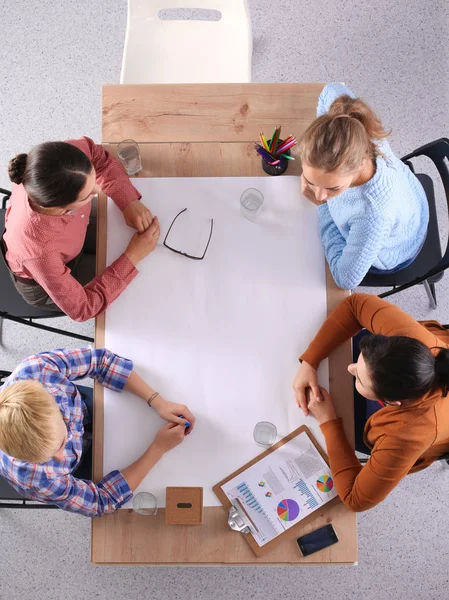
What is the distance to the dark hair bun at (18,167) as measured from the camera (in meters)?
1.28

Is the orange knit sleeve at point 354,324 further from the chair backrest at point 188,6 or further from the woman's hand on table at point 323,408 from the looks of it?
the chair backrest at point 188,6

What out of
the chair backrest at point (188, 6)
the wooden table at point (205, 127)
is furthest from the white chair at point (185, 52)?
the wooden table at point (205, 127)

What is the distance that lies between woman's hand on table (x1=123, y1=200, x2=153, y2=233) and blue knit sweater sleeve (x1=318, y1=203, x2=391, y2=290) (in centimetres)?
46

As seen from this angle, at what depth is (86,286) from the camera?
140 cm

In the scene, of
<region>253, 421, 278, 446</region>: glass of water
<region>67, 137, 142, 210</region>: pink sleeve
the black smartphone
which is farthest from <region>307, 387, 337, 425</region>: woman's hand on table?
<region>67, 137, 142, 210</region>: pink sleeve

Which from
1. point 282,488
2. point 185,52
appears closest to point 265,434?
point 282,488

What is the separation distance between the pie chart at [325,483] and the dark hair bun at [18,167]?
1022 millimetres

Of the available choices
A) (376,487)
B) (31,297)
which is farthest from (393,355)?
(31,297)

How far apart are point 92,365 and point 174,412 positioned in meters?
0.24

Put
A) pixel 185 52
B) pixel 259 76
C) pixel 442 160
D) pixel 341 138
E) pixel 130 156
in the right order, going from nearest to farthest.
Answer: pixel 341 138, pixel 130 156, pixel 442 160, pixel 185 52, pixel 259 76

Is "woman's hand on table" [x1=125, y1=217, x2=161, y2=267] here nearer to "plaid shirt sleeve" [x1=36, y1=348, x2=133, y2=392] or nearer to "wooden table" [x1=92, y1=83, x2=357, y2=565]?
"wooden table" [x1=92, y1=83, x2=357, y2=565]

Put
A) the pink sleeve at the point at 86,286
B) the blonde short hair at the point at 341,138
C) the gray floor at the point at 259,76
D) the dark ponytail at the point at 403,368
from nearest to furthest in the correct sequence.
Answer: the dark ponytail at the point at 403,368
the blonde short hair at the point at 341,138
the pink sleeve at the point at 86,286
the gray floor at the point at 259,76

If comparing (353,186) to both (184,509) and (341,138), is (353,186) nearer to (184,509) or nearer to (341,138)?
(341,138)

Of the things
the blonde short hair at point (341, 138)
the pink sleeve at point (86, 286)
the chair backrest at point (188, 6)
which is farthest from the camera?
the chair backrest at point (188, 6)
